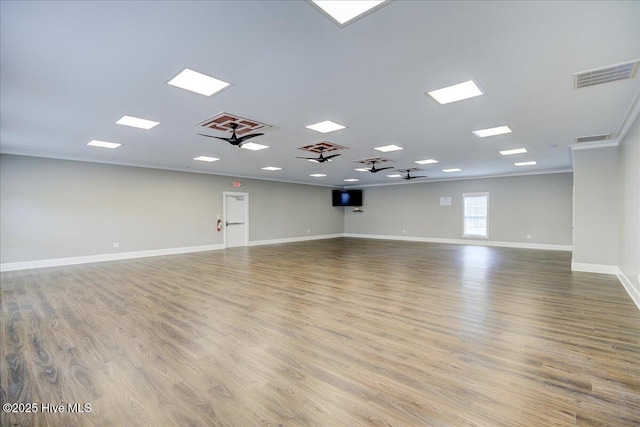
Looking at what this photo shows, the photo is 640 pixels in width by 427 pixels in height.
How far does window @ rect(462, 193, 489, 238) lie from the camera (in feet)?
36.8

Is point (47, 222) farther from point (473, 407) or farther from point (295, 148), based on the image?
point (473, 407)

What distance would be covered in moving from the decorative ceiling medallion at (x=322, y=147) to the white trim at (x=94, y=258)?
5695 millimetres

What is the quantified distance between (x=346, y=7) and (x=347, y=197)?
1255 centimetres

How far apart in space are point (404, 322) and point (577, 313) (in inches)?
89.5

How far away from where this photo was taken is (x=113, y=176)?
26.1 ft

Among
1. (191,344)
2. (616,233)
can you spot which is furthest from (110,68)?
(616,233)

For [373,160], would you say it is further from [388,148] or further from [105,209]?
[105,209]

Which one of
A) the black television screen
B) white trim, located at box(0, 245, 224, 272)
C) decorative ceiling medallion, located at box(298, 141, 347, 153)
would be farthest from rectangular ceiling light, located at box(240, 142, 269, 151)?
the black television screen

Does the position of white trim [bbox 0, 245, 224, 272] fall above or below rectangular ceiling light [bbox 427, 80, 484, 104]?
below

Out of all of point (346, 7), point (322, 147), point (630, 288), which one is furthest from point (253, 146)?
point (630, 288)

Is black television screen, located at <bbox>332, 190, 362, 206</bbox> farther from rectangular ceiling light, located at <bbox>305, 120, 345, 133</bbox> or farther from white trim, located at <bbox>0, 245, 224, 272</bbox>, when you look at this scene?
rectangular ceiling light, located at <bbox>305, 120, 345, 133</bbox>

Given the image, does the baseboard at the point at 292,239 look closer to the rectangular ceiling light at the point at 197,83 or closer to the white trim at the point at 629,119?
the rectangular ceiling light at the point at 197,83

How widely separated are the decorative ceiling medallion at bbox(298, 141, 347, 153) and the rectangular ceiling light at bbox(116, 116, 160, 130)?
2.84 meters

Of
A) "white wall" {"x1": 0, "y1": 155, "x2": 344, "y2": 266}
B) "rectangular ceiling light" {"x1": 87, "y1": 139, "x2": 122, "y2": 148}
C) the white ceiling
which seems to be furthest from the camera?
"white wall" {"x1": 0, "y1": 155, "x2": 344, "y2": 266}
